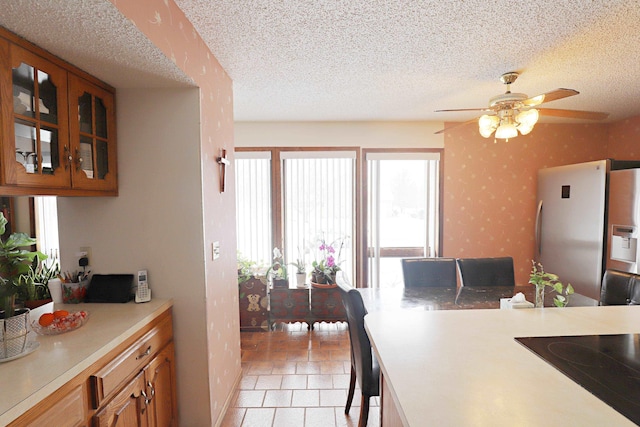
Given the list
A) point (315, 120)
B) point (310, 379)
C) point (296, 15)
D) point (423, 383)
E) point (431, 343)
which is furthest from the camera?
point (315, 120)

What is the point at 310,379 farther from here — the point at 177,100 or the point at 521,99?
the point at 521,99

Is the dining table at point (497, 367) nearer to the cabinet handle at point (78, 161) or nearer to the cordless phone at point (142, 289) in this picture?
the cordless phone at point (142, 289)

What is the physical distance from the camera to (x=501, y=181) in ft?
13.3

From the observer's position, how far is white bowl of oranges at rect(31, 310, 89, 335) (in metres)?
1.37

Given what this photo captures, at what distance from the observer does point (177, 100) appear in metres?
1.89

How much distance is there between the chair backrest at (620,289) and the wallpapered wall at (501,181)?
5.34 ft

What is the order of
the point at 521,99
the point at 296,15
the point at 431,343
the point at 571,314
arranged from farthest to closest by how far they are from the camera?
1. the point at 521,99
2. the point at 296,15
3. the point at 571,314
4. the point at 431,343

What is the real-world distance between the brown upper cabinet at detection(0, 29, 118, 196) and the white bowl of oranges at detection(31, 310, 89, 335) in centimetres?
53

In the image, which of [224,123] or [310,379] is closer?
[224,123]

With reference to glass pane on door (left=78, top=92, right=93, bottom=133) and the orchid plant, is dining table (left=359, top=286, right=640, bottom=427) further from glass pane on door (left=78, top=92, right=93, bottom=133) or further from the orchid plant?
the orchid plant

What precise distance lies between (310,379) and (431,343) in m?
1.78

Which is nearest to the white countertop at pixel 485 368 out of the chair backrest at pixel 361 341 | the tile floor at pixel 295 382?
the chair backrest at pixel 361 341

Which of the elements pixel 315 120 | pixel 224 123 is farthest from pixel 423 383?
pixel 315 120

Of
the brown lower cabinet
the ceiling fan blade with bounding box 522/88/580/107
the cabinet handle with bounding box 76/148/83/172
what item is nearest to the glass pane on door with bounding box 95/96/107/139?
the cabinet handle with bounding box 76/148/83/172
